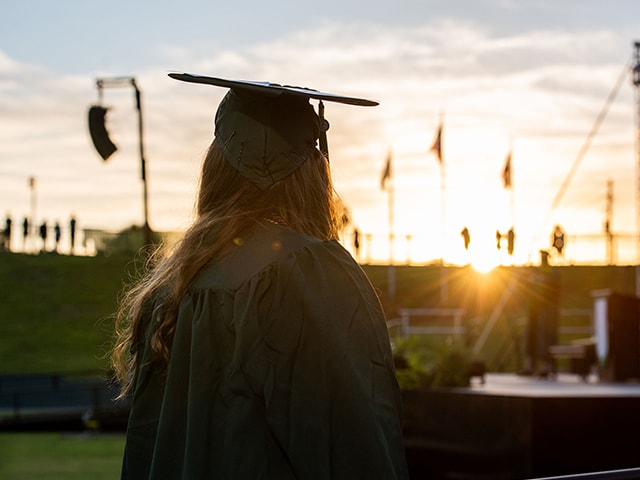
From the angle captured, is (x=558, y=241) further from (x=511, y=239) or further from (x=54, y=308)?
(x=54, y=308)

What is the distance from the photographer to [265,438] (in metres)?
2.34

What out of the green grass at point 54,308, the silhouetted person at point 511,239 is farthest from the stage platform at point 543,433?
the green grass at point 54,308

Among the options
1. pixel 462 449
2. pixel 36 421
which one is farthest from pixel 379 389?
pixel 36 421

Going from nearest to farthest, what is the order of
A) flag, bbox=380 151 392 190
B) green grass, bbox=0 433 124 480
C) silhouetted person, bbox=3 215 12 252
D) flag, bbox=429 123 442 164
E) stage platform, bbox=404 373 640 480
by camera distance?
stage platform, bbox=404 373 640 480
green grass, bbox=0 433 124 480
flag, bbox=429 123 442 164
flag, bbox=380 151 392 190
silhouetted person, bbox=3 215 12 252

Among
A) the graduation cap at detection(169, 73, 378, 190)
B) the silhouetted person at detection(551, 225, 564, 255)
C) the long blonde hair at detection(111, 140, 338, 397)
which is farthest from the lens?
the silhouetted person at detection(551, 225, 564, 255)

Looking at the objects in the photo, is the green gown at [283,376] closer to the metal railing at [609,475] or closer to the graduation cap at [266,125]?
the graduation cap at [266,125]

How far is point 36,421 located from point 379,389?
21.6 metres

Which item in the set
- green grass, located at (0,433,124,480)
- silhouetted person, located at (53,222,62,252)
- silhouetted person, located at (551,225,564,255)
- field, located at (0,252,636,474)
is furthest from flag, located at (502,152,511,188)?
silhouetted person, located at (53,222,62,252)

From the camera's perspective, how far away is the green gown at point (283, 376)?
2291mm

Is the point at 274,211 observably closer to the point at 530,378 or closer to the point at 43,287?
the point at 530,378

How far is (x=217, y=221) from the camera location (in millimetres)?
2539

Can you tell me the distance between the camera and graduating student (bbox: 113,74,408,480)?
230 centimetres

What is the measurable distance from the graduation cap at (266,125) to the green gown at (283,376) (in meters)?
0.23

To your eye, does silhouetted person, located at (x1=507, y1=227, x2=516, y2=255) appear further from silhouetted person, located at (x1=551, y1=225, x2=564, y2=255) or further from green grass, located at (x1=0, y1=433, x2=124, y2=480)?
green grass, located at (x1=0, y1=433, x2=124, y2=480)
